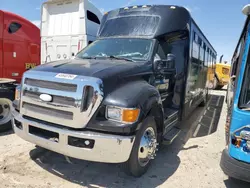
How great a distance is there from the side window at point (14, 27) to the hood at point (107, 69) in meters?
3.34

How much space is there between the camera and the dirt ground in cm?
336

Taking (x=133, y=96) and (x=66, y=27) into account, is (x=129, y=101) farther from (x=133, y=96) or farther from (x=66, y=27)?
(x=66, y=27)

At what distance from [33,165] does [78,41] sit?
5.35 meters

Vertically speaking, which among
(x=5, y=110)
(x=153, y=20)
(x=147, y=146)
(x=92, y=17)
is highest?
(x=92, y=17)

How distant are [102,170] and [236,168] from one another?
6.45ft

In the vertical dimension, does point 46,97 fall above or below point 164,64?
below

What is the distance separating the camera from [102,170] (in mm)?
3746

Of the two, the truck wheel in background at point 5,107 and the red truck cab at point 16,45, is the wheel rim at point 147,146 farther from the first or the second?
the red truck cab at point 16,45

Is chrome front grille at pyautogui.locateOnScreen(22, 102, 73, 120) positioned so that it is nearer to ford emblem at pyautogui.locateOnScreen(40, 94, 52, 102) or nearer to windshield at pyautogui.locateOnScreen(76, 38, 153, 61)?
ford emblem at pyautogui.locateOnScreen(40, 94, 52, 102)

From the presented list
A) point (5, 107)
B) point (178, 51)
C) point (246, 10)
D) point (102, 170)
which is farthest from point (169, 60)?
point (5, 107)

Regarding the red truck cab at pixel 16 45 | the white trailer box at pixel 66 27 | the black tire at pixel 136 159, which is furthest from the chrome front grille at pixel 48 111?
the white trailer box at pixel 66 27

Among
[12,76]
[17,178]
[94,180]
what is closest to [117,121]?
[94,180]

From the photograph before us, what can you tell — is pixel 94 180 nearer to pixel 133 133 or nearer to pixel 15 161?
pixel 133 133

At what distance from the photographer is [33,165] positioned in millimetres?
3760
